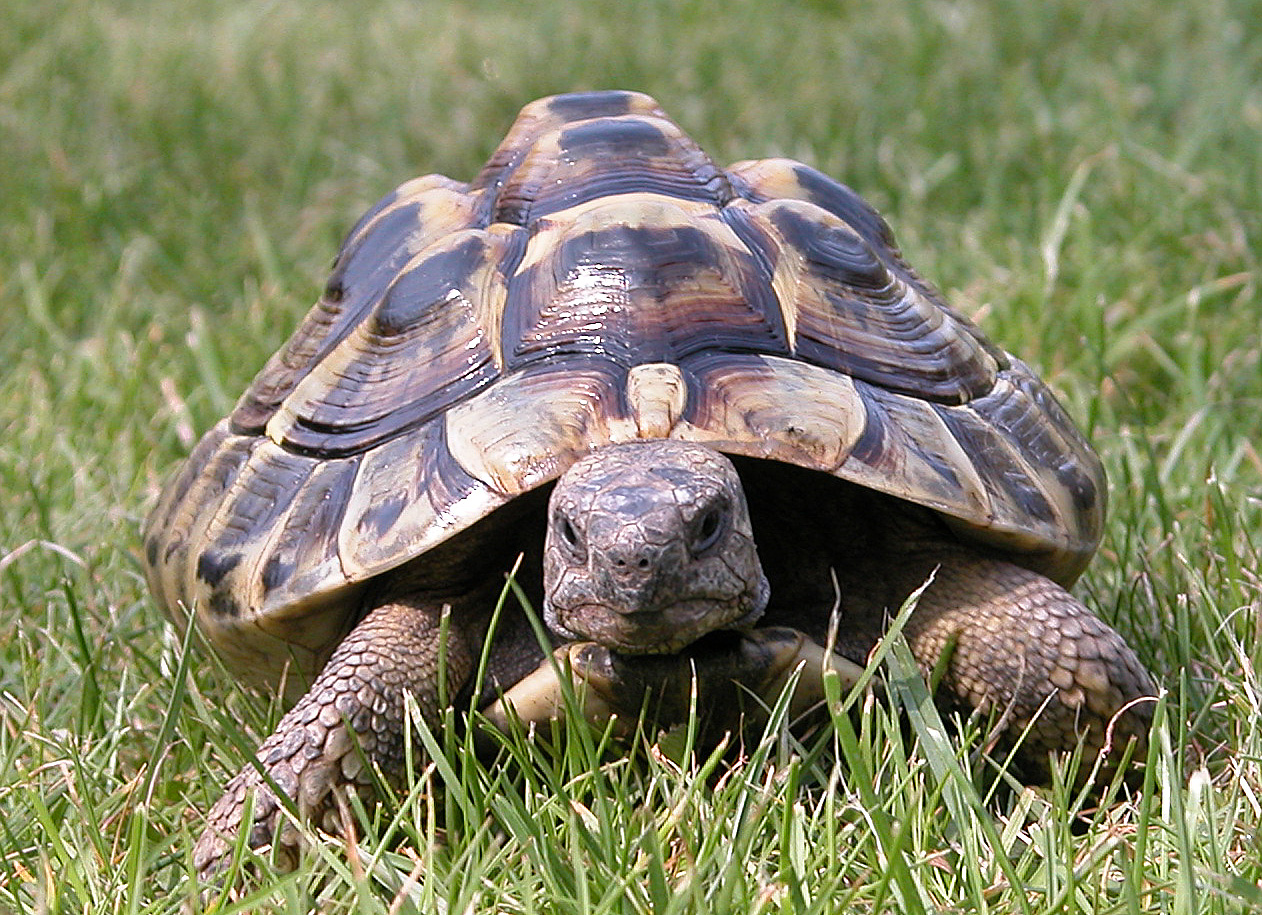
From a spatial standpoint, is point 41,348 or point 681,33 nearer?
point 41,348

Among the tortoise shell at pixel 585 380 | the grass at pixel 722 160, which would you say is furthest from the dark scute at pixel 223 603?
the grass at pixel 722 160

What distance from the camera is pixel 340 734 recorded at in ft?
7.22

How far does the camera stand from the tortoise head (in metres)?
2.03

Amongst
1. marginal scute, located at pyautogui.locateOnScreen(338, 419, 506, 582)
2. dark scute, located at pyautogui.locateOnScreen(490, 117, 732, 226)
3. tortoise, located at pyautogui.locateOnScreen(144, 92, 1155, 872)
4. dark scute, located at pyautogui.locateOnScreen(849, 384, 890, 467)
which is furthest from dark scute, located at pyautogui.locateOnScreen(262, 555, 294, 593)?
dark scute, located at pyautogui.locateOnScreen(849, 384, 890, 467)

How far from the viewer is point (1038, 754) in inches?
91.5

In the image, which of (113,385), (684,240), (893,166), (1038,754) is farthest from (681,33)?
(1038,754)

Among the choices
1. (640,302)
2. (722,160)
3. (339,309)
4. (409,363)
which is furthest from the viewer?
(722,160)

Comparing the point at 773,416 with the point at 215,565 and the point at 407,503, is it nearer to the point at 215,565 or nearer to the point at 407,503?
the point at 407,503

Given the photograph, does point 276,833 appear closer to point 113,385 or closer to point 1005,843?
point 1005,843

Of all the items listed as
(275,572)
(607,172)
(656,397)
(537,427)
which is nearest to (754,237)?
(607,172)

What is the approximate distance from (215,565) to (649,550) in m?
0.81

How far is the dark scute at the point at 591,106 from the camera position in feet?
9.32

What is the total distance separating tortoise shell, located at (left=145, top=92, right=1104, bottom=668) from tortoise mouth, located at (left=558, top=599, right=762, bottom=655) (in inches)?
8.0

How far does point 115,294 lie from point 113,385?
0.70m
